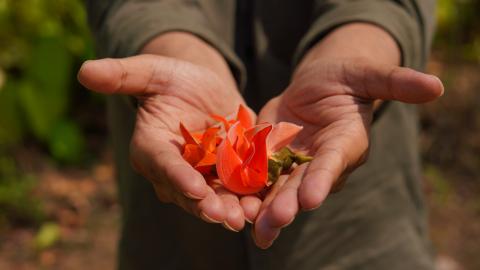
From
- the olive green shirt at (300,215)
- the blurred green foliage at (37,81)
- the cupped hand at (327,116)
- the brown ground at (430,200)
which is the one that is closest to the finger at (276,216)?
the cupped hand at (327,116)

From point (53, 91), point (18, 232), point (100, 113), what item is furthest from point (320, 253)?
point (100, 113)

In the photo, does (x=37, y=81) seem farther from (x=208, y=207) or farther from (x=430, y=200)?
(x=208, y=207)

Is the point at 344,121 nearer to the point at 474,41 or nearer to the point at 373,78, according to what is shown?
the point at 373,78

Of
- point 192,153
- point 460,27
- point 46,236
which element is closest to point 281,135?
point 192,153

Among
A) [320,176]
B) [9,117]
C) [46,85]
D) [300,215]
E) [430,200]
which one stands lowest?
[430,200]

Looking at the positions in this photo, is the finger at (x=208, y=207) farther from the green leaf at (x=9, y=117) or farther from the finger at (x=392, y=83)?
the green leaf at (x=9, y=117)

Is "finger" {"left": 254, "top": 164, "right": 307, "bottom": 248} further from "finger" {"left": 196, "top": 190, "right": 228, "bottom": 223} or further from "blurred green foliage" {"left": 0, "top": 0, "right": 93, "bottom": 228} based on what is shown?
"blurred green foliage" {"left": 0, "top": 0, "right": 93, "bottom": 228}
